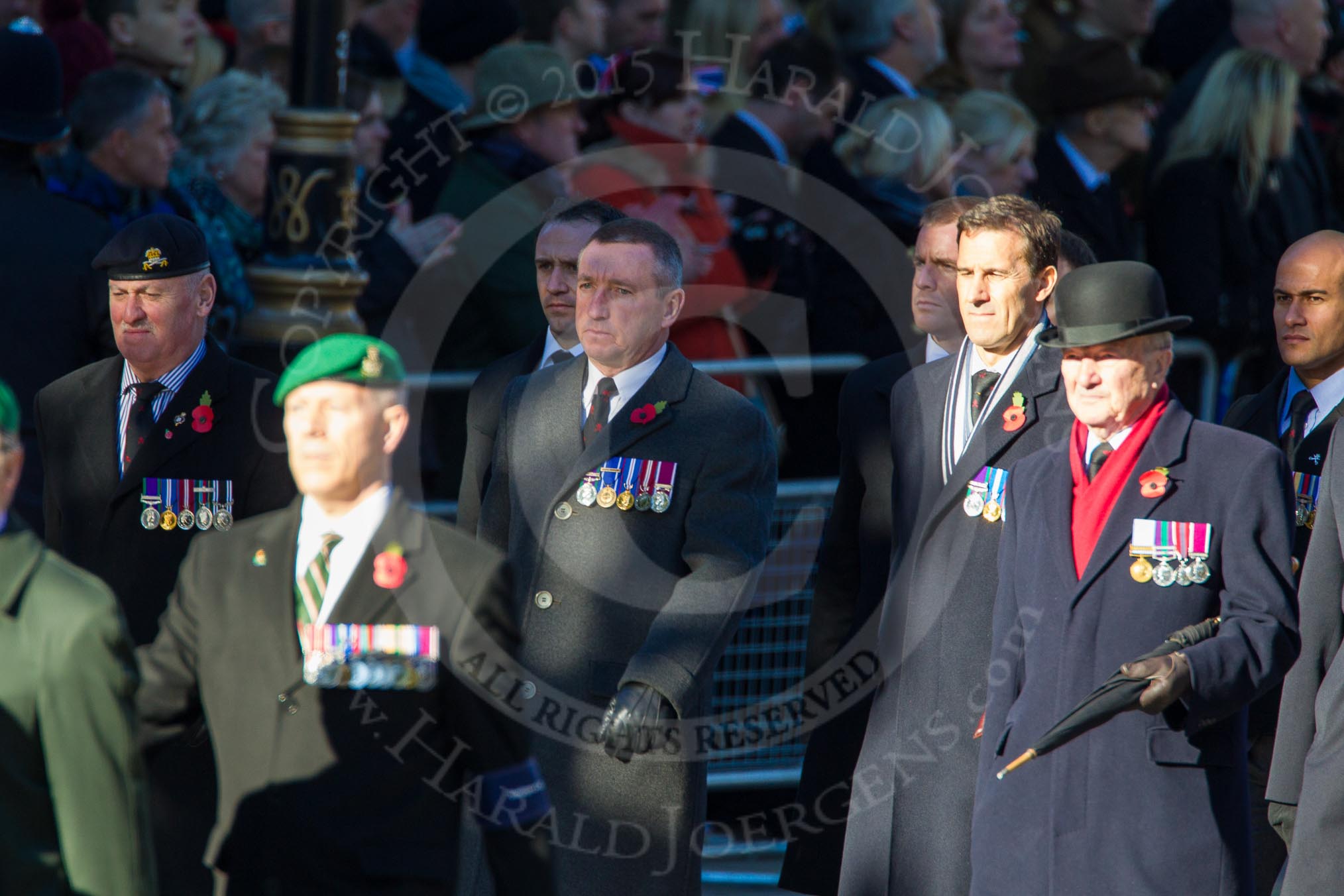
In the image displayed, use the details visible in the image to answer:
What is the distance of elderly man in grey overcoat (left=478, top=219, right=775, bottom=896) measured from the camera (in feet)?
18.0

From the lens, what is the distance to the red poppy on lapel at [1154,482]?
15.9 ft

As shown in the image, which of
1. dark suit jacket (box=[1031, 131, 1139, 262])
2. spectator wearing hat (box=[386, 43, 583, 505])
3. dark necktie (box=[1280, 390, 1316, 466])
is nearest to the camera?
dark necktie (box=[1280, 390, 1316, 466])

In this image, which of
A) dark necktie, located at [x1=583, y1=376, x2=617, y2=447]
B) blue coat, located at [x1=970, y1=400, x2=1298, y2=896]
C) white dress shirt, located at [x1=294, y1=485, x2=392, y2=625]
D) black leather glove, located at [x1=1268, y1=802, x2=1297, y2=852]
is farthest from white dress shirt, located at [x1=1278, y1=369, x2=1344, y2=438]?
white dress shirt, located at [x1=294, y1=485, x2=392, y2=625]

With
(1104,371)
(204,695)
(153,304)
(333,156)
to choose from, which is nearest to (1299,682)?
(1104,371)

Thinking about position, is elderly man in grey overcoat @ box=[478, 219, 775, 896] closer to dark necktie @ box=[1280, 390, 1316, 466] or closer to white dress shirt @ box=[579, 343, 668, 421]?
white dress shirt @ box=[579, 343, 668, 421]

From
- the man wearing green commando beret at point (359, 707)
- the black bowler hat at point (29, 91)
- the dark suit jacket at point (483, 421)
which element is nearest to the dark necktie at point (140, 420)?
the dark suit jacket at point (483, 421)

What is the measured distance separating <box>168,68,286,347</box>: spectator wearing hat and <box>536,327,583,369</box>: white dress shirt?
1.69 m

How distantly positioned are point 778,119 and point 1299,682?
4.18m

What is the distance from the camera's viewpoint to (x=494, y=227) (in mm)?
7809

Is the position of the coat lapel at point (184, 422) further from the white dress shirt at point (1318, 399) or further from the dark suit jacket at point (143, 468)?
the white dress shirt at point (1318, 399)

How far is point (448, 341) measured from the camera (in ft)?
25.9

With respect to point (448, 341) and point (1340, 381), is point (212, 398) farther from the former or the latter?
point (1340, 381)

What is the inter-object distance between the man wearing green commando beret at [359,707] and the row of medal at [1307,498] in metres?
3.00

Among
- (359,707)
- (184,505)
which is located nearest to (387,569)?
(359,707)
